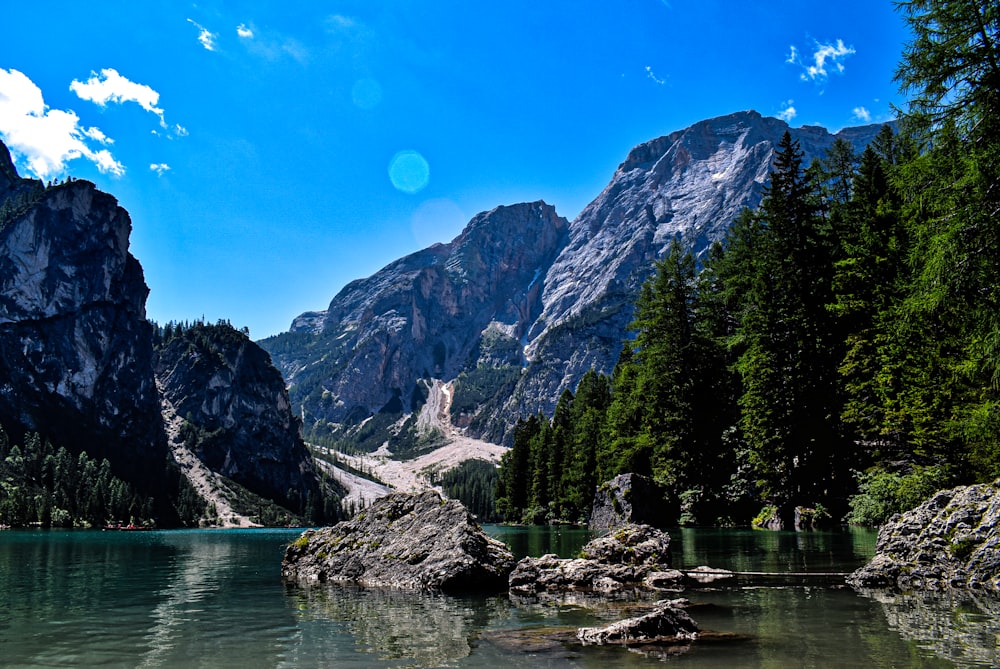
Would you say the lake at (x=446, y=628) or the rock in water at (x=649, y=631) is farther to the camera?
the rock in water at (x=649, y=631)

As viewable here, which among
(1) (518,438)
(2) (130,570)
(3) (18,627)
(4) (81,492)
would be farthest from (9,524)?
(3) (18,627)

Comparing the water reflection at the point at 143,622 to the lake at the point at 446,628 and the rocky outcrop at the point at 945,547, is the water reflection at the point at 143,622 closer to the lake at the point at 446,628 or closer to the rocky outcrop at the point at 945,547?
the lake at the point at 446,628

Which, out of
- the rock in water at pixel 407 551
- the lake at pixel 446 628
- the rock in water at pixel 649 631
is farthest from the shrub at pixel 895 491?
the rock in water at pixel 649 631

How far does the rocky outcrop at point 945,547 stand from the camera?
40.6 ft

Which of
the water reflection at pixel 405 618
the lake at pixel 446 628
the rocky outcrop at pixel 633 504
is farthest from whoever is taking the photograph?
the rocky outcrop at pixel 633 504

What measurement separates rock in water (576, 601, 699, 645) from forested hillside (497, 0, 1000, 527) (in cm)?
1123

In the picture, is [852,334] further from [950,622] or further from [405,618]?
[405,618]

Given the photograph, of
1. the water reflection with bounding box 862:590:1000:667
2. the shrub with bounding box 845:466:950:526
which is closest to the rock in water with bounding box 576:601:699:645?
the water reflection with bounding box 862:590:1000:667

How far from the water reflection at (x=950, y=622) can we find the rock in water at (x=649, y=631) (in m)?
2.88

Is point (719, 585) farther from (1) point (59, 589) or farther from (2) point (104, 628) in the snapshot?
(1) point (59, 589)

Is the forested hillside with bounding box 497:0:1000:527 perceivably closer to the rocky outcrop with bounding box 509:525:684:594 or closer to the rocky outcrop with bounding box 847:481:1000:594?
the rocky outcrop with bounding box 847:481:1000:594

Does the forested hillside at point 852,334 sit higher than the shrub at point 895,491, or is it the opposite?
the forested hillside at point 852,334

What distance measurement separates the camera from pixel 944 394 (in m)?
22.3

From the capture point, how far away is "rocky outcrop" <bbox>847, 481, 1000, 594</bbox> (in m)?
12.4
